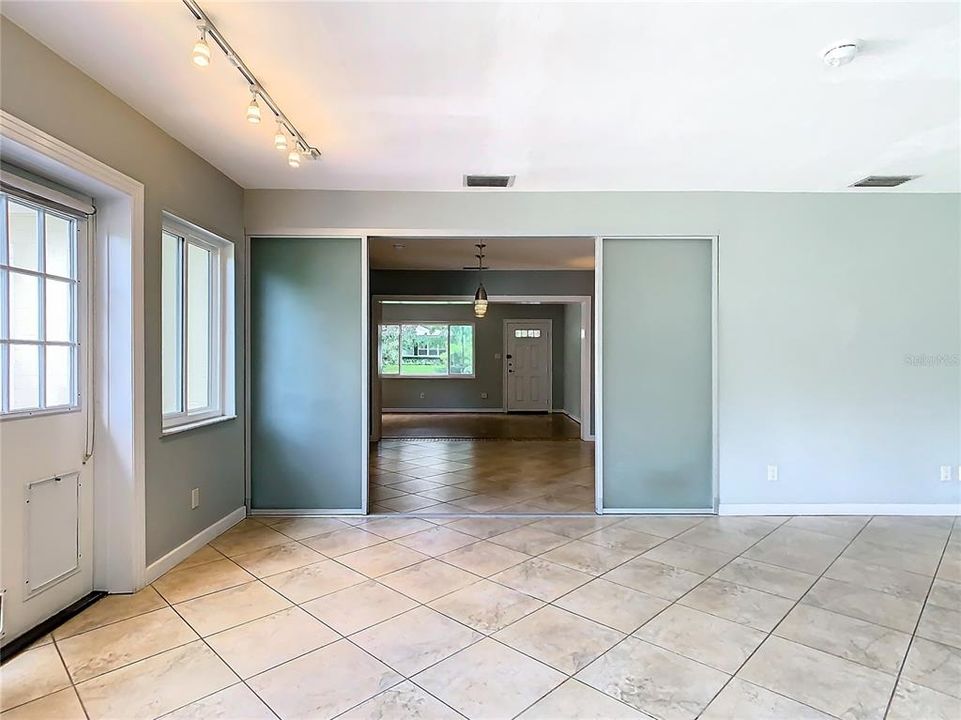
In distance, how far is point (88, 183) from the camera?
249cm

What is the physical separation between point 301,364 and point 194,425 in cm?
96

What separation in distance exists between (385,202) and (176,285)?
1.59 m

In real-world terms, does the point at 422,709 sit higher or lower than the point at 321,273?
lower

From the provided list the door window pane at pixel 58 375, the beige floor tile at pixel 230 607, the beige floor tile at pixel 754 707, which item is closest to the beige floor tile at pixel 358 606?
the beige floor tile at pixel 230 607

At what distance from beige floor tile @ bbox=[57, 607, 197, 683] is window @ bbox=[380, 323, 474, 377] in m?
9.91

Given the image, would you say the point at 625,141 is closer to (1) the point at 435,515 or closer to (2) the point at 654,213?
(2) the point at 654,213

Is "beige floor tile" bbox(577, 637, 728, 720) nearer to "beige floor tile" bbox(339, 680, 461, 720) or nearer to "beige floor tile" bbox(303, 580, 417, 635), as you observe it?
"beige floor tile" bbox(339, 680, 461, 720)

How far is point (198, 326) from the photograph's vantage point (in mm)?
3705

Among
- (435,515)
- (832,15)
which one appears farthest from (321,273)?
(832,15)

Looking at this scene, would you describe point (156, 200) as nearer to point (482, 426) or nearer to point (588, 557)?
point (588, 557)

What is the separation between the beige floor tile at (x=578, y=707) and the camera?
1.84 m

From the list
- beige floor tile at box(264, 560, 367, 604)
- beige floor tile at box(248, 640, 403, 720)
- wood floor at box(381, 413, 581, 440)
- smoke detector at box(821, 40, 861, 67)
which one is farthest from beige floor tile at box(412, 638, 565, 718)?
wood floor at box(381, 413, 581, 440)

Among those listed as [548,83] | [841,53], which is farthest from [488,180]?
[841,53]

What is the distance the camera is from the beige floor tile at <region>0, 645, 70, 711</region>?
192cm
